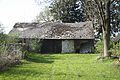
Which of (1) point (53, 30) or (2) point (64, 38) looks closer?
(2) point (64, 38)

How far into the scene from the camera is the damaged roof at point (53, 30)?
2569 cm

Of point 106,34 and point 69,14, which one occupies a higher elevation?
point 69,14

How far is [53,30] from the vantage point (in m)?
27.4

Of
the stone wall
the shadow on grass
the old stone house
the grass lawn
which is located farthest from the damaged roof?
the grass lawn

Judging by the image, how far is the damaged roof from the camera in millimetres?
25692

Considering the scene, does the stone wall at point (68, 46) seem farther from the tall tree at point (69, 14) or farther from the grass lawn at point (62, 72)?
the tall tree at point (69, 14)

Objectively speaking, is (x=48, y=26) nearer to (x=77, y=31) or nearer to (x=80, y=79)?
(x=77, y=31)

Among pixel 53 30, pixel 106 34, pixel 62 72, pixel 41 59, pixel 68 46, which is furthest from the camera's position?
pixel 53 30

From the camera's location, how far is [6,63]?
961 centimetres

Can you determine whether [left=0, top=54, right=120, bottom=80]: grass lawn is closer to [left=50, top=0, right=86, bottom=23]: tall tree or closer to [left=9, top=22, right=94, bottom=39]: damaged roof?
[left=9, top=22, right=94, bottom=39]: damaged roof

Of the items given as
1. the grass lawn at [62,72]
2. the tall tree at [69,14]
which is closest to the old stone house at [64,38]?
the tall tree at [69,14]

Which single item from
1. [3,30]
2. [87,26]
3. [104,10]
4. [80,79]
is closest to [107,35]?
[104,10]

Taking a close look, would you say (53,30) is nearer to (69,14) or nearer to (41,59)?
(41,59)

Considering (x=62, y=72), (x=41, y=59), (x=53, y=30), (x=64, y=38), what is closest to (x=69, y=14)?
(x=53, y=30)
